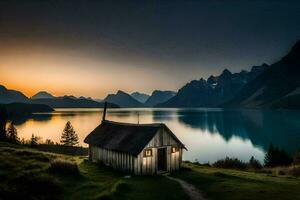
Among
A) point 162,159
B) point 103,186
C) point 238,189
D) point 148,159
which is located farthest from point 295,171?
point 103,186

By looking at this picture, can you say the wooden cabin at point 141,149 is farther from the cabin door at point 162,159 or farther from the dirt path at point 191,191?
the dirt path at point 191,191

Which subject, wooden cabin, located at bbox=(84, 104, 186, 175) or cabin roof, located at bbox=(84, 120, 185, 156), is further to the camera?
cabin roof, located at bbox=(84, 120, 185, 156)

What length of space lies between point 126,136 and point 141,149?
4.86 metres

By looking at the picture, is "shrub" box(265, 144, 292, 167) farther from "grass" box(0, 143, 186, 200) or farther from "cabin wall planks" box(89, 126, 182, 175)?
"grass" box(0, 143, 186, 200)

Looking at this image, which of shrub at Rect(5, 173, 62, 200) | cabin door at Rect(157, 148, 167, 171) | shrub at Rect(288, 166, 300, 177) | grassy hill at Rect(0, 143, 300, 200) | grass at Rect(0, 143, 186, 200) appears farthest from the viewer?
shrub at Rect(288, 166, 300, 177)

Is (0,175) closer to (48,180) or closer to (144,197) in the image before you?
(48,180)

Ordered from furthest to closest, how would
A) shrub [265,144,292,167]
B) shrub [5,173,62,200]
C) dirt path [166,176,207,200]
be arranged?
shrub [265,144,292,167] → dirt path [166,176,207,200] → shrub [5,173,62,200]

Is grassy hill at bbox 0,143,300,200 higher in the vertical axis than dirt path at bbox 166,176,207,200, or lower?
higher

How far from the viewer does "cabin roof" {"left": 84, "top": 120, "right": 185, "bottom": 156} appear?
3606 centimetres

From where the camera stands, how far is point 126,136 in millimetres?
39250

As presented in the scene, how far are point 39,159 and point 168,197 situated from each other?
63.2 feet

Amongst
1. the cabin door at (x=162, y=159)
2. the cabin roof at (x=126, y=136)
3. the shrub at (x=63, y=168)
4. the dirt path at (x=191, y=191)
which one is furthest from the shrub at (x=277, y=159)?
the shrub at (x=63, y=168)

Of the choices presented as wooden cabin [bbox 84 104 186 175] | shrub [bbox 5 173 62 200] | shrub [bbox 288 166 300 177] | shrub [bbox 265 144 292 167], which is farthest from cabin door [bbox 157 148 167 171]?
shrub [bbox 265 144 292 167]

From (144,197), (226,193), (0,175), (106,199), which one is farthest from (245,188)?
(0,175)
